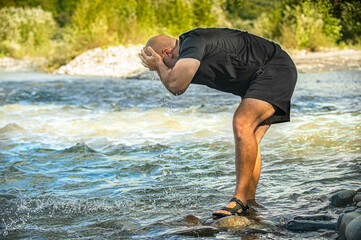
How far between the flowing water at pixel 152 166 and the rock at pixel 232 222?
12 cm

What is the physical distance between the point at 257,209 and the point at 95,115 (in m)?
6.53

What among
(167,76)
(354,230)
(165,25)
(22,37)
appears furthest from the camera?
(22,37)

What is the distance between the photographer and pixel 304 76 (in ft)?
54.6

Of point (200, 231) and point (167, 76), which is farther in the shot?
point (167, 76)

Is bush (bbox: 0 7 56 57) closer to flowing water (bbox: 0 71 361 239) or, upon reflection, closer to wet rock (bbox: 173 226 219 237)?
flowing water (bbox: 0 71 361 239)

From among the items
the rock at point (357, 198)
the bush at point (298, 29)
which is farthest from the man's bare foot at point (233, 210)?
the bush at point (298, 29)

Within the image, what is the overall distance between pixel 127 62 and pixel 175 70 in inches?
716

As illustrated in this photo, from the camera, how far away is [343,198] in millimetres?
4113

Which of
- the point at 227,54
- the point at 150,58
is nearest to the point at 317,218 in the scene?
the point at 227,54

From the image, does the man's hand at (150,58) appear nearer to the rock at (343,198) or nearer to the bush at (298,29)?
the rock at (343,198)

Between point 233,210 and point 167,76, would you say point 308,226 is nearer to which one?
point 233,210

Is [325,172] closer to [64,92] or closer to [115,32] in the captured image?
[64,92]

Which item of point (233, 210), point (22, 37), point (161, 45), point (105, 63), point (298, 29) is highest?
point (161, 45)

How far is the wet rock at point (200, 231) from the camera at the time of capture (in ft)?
11.8
